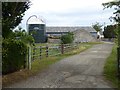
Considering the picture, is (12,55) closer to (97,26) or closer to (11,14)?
(11,14)

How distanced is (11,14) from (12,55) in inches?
88.1

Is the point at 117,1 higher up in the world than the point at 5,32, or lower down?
higher up

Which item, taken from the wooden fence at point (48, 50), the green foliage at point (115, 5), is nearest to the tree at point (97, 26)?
the wooden fence at point (48, 50)

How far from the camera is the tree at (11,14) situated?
15541 millimetres

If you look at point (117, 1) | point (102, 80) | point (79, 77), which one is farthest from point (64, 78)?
point (117, 1)

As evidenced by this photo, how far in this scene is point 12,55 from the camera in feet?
51.4

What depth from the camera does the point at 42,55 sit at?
26.1 m

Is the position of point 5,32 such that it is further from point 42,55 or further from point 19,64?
point 42,55

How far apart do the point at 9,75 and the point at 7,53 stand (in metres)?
1.07

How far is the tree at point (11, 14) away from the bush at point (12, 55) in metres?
0.61

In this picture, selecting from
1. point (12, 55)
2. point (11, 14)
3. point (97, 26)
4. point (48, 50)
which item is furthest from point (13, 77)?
point (97, 26)

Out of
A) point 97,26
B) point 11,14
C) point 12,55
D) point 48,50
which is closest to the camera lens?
point 12,55

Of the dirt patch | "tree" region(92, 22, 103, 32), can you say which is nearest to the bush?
Answer: the dirt patch

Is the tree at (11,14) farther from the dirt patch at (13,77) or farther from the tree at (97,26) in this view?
the tree at (97,26)
